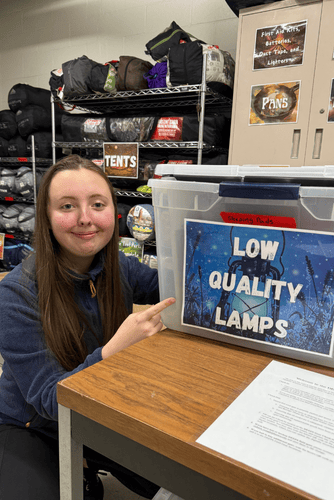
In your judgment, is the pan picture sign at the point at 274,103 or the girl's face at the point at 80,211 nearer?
the girl's face at the point at 80,211

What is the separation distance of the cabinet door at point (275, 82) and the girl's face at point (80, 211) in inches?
57.8

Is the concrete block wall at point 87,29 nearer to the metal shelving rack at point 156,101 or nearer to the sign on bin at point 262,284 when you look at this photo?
the metal shelving rack at point 156,101

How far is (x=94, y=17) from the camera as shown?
3412 millimetres

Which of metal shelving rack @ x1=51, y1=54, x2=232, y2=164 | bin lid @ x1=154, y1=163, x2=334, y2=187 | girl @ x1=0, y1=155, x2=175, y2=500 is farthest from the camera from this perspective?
metal shelving rack @ x1=51, y1=54, x2=232, y2=164

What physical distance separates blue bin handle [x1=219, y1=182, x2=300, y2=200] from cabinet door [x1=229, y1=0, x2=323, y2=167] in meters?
1.72

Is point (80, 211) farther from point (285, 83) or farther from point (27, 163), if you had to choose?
point (27, 163)

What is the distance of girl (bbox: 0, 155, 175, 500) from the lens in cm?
80

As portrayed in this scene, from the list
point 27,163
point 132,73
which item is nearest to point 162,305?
point 132,73

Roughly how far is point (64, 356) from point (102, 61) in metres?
3.42

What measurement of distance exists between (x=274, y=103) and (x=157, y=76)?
0.93m

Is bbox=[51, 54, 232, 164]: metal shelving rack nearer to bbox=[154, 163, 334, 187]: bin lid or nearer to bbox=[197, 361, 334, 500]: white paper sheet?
bbox=[154, 163, 334, 187]: bin lid

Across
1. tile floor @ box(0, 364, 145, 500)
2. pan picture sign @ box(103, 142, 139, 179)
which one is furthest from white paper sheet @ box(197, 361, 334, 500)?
pan picture sign @ box(103, 142, 139, 179)

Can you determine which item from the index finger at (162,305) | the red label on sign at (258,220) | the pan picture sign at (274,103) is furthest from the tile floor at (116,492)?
the pan picture sign at (274,103)

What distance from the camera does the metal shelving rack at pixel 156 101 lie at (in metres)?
2.37
